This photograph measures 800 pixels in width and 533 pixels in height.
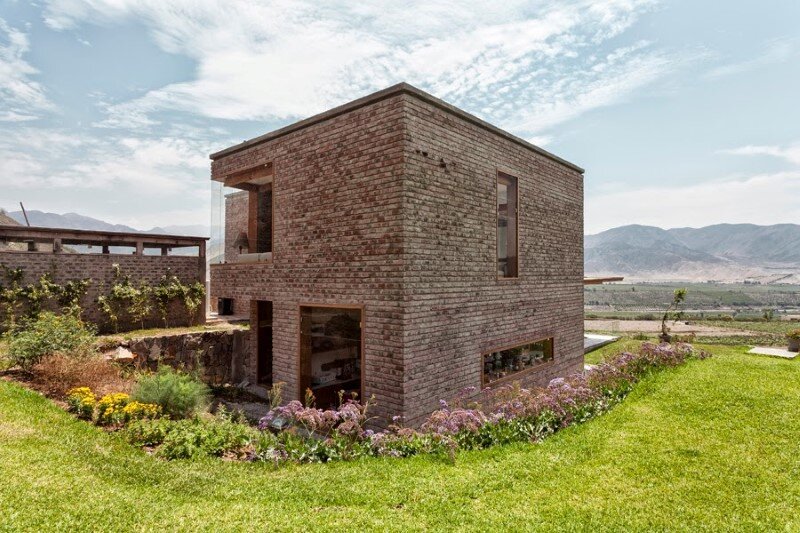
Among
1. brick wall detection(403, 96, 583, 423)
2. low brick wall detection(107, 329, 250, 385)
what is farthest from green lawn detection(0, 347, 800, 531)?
low brick wall detection(107, 329, 250, 385)

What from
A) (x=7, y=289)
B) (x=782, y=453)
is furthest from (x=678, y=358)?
(x=7, y=289)

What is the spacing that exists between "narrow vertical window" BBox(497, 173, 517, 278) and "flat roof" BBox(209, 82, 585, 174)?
1.17 meters

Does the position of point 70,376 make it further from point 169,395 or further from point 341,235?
point 341,235

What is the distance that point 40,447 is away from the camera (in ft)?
17.9

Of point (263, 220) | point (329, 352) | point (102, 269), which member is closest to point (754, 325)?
point (329, 352)

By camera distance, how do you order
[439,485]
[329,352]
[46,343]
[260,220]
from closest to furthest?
[439,485], [46,343], [329,352], [260,220]

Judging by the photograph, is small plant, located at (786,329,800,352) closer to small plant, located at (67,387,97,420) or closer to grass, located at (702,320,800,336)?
small plant, located at (67,387,97,420)

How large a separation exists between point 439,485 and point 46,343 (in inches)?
364

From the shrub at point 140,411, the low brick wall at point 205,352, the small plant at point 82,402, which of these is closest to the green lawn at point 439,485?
the small plant at point 82,402

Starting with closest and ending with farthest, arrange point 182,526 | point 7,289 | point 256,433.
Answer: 1. point 182,526
2. point 256,433
3. point 7,289

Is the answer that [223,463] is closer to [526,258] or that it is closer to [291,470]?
[291,470]

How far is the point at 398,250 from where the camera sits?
Result: 24.9ft

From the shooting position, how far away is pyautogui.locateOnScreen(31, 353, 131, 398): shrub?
7.96 meters

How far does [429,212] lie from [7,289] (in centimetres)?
1342
